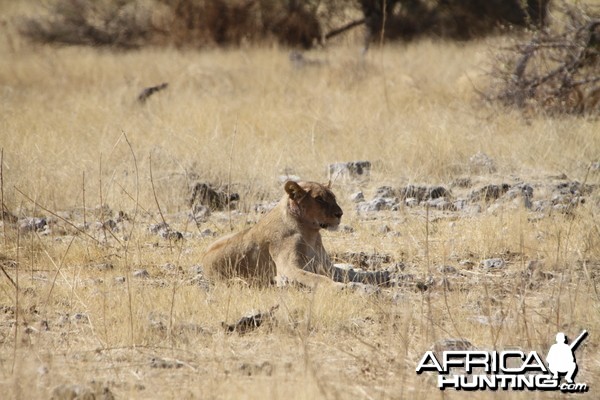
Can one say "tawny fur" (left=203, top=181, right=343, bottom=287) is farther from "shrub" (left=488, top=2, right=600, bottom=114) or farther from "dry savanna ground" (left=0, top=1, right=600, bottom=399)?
"shrub" (left=488, top=2, right=600, bottom=114)

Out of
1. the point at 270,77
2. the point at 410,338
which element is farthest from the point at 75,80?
the point at 410,338

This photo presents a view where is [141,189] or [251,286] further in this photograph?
[141,189]

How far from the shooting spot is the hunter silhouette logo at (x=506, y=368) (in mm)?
4465

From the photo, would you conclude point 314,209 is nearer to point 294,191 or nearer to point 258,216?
point 294,191

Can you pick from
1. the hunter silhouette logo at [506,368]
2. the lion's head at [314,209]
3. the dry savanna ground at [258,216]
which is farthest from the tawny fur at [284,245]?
the hunter silhouette logo at [506,368]

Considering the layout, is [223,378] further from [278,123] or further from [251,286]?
[278,123]

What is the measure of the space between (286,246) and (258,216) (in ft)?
6.50

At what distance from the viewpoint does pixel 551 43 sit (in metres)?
12.3

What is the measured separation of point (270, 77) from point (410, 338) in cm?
1107

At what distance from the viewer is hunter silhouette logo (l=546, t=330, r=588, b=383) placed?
4.55m

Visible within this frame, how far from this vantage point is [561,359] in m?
4.57

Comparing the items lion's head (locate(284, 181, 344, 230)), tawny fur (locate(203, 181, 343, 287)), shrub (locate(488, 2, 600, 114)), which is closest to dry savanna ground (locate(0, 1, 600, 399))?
tawny fur (locate(203, 181, 343, 287))

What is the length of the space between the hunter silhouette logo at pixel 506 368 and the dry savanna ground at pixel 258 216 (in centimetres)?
10

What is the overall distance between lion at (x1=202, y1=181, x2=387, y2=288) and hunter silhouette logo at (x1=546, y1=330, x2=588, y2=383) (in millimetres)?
1924
